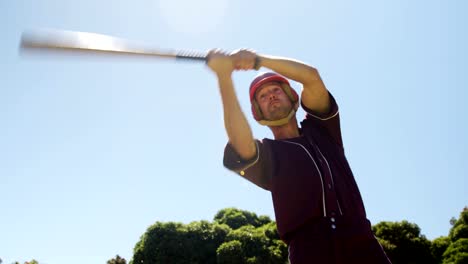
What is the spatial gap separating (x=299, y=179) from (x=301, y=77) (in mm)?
949

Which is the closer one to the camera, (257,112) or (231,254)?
(257,112)

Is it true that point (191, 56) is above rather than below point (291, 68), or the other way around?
above

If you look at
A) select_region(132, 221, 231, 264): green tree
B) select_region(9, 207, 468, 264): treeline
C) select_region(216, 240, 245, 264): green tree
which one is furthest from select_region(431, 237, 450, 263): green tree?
select_region(132, 221, 231, 264): green tree

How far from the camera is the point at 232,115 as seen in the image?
10.3 ft

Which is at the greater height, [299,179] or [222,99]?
[222,99]

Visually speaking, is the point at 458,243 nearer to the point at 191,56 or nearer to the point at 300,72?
the point at 300,72

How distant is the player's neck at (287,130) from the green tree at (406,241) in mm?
29176

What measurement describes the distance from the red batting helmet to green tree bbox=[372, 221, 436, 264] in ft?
95.7

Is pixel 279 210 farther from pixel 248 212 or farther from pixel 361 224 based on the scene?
pixel 248 212

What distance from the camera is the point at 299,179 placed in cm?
303

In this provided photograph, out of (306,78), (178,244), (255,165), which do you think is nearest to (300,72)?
(306,78)

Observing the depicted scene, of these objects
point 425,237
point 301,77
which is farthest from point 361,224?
point 425,237

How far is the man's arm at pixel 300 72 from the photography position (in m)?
3.30

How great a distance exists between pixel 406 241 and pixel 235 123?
104 ft
